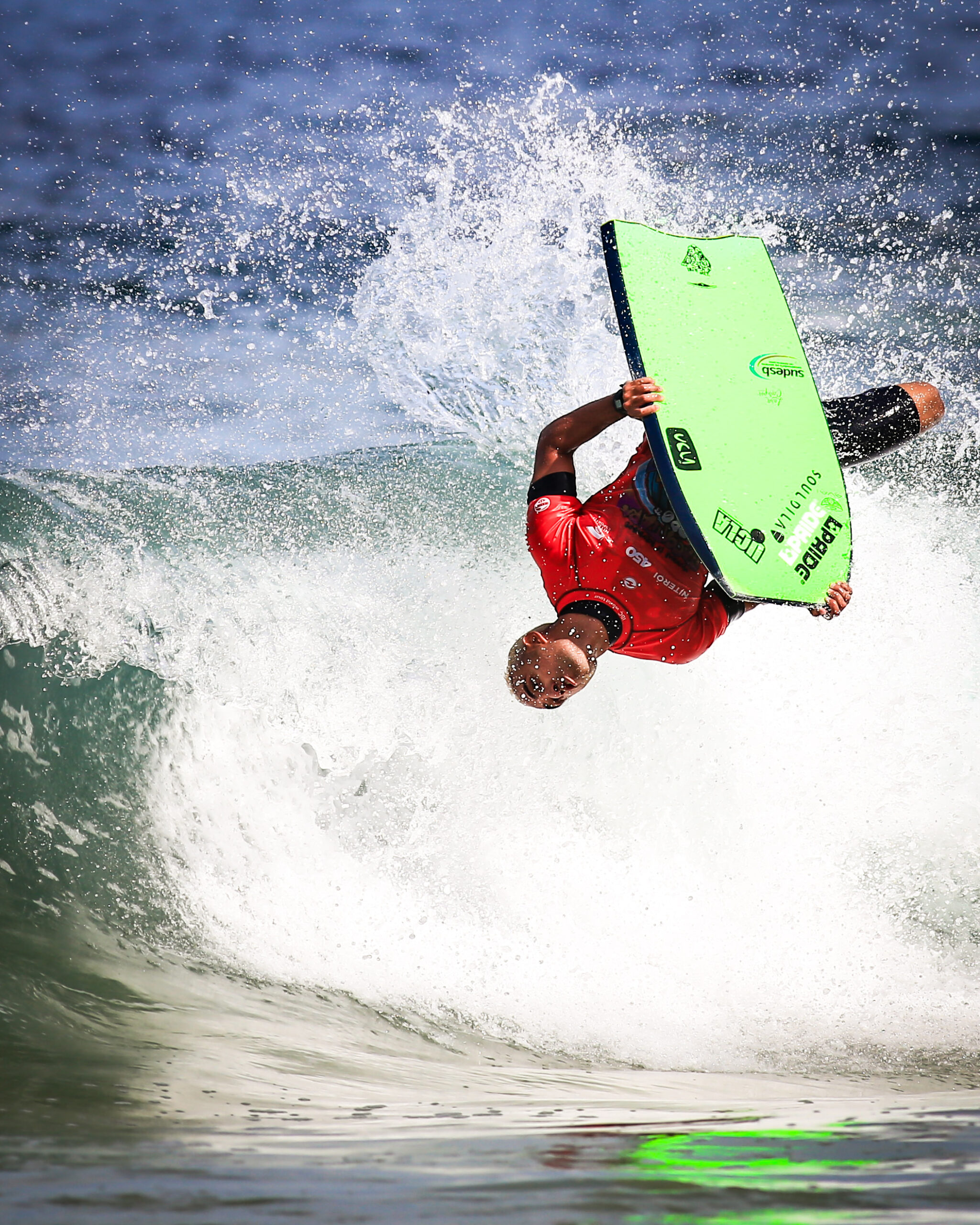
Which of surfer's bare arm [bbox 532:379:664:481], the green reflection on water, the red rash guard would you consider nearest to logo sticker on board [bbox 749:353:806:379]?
surfer's bare arm [bbox 532:379:664:481]

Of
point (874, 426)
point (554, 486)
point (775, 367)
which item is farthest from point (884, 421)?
point (554, 486)

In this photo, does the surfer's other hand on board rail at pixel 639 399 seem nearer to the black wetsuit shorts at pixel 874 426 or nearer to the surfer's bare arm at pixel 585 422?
the surfer's bare arm at pixel 585 422

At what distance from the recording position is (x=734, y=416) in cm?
318

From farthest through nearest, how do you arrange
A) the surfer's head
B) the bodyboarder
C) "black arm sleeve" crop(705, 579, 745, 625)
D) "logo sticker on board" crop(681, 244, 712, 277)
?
"logo sticker on board" crop(681, 244, 712, 277)
"black arm sleeve" crop(705, 579, 745, 625)
the bodyboarder
the surfer's head

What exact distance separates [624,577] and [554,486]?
409 mm

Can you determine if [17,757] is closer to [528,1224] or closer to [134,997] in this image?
[134,997]

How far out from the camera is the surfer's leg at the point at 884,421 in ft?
10.8

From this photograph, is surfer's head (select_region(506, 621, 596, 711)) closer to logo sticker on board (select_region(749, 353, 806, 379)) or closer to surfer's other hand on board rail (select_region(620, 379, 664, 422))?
surfer's other hand on board rail (select_region(620, 379, 664, 422))

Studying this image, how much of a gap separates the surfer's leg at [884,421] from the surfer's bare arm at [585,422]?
871 mm

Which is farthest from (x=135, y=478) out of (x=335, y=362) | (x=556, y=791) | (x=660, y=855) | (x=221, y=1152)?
(x=221, y=1152)

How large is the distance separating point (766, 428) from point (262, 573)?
125 inches

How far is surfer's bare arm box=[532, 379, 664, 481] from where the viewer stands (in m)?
2.92

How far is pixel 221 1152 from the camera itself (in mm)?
1583

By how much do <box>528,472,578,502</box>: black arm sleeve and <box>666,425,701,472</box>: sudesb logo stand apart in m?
0.36
